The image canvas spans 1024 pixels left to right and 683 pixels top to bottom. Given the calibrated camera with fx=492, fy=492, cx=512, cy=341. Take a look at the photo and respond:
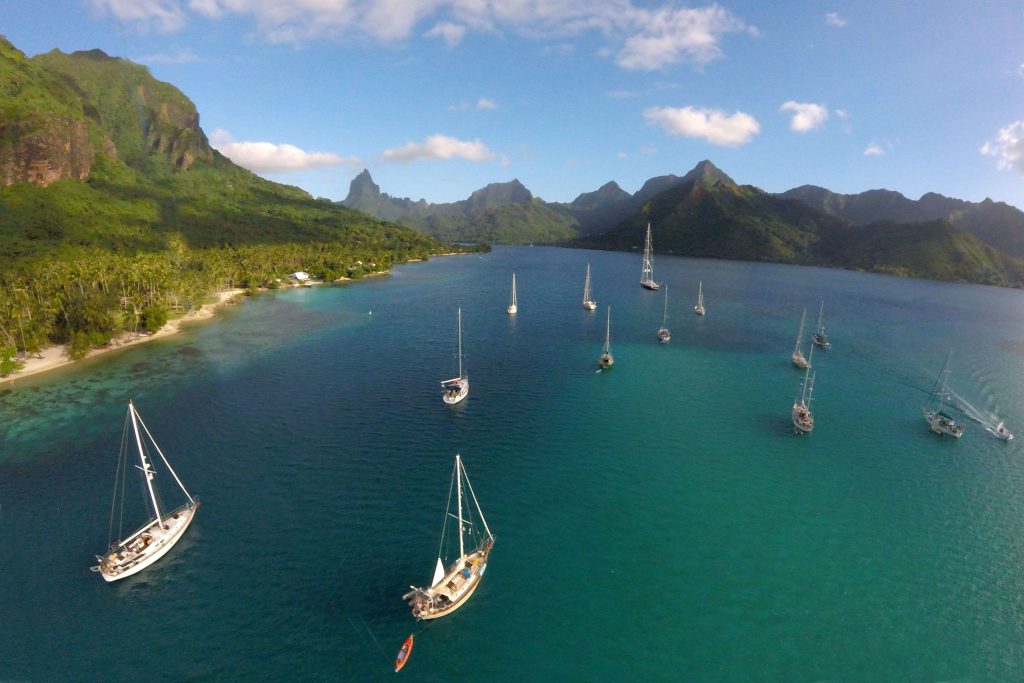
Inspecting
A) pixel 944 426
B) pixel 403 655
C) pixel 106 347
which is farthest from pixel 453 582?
pixel 106 347

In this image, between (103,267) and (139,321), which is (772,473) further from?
(103,267)

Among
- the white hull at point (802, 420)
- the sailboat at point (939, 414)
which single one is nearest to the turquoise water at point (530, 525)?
the sailboat at point (939, 414)

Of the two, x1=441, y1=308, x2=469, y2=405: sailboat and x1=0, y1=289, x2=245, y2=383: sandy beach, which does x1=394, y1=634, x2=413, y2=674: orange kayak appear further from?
x1=0, y1=289, x2=245, y2=383: sandy beach

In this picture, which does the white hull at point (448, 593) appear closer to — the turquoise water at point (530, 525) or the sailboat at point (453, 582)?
the sailboat at point (453, 582)

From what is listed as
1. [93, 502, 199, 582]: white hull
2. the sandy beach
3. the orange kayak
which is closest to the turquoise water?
the orange kayak

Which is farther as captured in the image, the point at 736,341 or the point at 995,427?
the point at 736,341

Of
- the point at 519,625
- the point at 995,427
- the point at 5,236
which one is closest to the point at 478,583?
the point at 519,625

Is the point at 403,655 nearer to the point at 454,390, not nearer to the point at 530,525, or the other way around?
the point at 530,525
